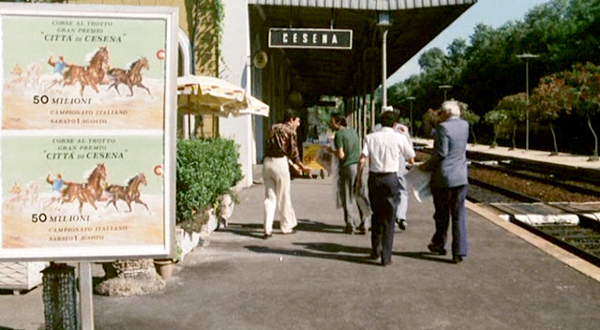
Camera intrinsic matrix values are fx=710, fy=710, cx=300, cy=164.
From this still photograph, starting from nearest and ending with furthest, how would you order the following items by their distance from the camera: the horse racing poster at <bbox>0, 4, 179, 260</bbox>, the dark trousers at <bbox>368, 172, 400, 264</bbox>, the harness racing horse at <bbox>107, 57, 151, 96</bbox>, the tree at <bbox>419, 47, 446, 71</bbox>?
the horse racing poster at <bbox>0, 4, 179, 260</bbox> < the harness racing horse at <bbox>107, 57, 151, 96</bbox> < the dark trousers at <bbox>368, 172, 400, 264</bbox> < the tree at <bbox>419, 47, 446, 71</bbox>

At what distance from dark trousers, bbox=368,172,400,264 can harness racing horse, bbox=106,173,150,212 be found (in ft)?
12.3

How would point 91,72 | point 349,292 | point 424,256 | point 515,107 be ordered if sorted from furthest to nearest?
point 515,107 < point 424,256 < point 349,292 < point 91,72

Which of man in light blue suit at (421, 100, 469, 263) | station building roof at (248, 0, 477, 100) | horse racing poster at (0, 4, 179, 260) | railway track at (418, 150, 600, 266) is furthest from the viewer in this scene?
station building roof at (248, 0, 477, 100)

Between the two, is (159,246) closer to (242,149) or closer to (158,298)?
(158,298)

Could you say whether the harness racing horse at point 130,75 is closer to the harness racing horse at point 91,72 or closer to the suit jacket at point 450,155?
the harness racing horse at point 91,72

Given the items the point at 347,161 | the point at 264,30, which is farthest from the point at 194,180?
the point at 264,30

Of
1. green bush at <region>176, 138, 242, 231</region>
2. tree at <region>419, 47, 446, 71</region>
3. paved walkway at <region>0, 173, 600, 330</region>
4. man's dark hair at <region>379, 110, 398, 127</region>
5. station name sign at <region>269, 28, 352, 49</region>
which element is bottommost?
paved walkway at <region>0, 173, 600, 330</region>

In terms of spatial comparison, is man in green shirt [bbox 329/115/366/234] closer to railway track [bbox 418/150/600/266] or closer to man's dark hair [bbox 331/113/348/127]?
man's dark hair [bbox 331/113/348/127]

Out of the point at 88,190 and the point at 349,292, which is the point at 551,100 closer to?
the point at 349,292

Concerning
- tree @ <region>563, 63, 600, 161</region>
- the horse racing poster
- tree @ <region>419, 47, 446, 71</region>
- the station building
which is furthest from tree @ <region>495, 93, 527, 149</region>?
tree @ <region>419, 47, 446, 71</region>

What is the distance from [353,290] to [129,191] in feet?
9.44

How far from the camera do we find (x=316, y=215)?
1193 centimetres

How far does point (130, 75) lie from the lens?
4.16 m

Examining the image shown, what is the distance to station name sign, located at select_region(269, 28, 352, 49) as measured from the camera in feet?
46.6
